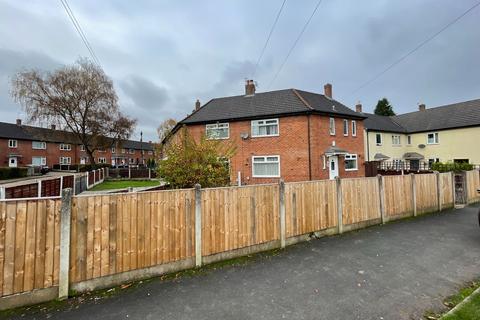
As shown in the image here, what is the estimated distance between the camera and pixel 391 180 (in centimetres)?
838

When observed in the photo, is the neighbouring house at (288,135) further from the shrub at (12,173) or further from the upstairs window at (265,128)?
the shrub at (12,173)

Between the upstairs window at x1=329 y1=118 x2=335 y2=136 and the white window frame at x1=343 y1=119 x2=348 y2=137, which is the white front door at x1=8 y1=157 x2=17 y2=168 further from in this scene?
the white window frame at x1=343 y1=119 x2=348 y2=137

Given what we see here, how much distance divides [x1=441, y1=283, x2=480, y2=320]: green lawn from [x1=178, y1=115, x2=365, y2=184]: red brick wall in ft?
43.7

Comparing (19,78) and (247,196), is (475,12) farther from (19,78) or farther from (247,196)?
(19,78)

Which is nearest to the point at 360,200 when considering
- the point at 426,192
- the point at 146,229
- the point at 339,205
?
the point at 339,205

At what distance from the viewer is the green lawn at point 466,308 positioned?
10.4 feet

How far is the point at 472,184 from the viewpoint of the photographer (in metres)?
11.6

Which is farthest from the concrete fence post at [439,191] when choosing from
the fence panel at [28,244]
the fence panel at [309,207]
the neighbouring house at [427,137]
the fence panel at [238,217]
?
the neighbouring house at [427,137]

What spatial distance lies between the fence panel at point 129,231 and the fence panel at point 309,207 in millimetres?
2574

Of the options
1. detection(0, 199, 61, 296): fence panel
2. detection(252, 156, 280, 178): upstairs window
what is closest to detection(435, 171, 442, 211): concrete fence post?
detection(252, 156, 280, 178): upstairs window

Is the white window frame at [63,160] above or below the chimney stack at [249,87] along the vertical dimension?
below

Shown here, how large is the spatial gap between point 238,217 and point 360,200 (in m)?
4.38

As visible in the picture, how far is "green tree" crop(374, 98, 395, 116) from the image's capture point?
168ft

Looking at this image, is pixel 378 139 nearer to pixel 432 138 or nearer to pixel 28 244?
pixel 432 138
